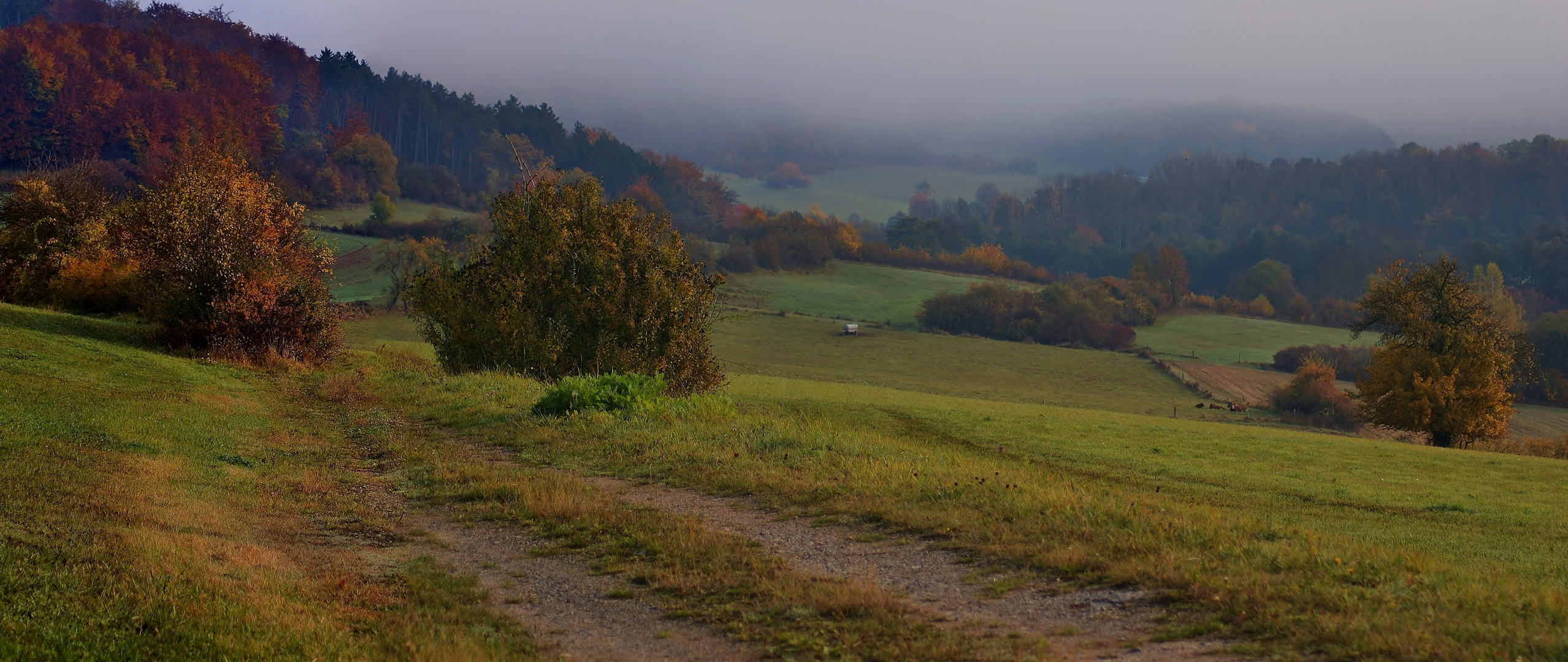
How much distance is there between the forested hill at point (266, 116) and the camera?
102 meters

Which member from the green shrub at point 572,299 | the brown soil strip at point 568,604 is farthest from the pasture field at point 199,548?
the green shrub at point 572,299

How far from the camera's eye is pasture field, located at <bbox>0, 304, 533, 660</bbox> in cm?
600

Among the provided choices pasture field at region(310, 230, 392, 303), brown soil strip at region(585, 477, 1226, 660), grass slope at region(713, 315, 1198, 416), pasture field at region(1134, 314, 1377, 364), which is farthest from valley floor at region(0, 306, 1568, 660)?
pasture field at region(1134, 314, 1377, 364)

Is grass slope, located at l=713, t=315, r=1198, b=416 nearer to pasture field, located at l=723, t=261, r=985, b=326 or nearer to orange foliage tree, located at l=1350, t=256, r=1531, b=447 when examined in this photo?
pasture field, located at l=723, t=261, r=985, b=326

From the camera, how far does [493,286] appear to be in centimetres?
2695

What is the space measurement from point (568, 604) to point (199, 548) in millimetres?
3261

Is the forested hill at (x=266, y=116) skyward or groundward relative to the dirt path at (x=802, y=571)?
skyward

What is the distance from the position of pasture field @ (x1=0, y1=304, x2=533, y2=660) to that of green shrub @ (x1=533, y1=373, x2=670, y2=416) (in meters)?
3.21

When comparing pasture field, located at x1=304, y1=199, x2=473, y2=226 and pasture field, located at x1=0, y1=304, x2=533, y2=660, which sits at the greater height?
pasture field, located at x1=304, y1=199, x2=473, y2=226

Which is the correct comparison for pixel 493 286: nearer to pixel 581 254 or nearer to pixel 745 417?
pixel 581 254

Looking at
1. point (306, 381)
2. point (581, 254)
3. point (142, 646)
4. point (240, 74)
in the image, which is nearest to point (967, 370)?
point (581, 254)

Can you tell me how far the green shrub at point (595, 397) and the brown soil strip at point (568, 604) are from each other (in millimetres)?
7331

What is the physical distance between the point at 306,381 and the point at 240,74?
4955 inches

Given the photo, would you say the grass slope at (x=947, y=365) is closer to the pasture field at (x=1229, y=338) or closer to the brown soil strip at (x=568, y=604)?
the pasture field at (x=1229, y=338)
